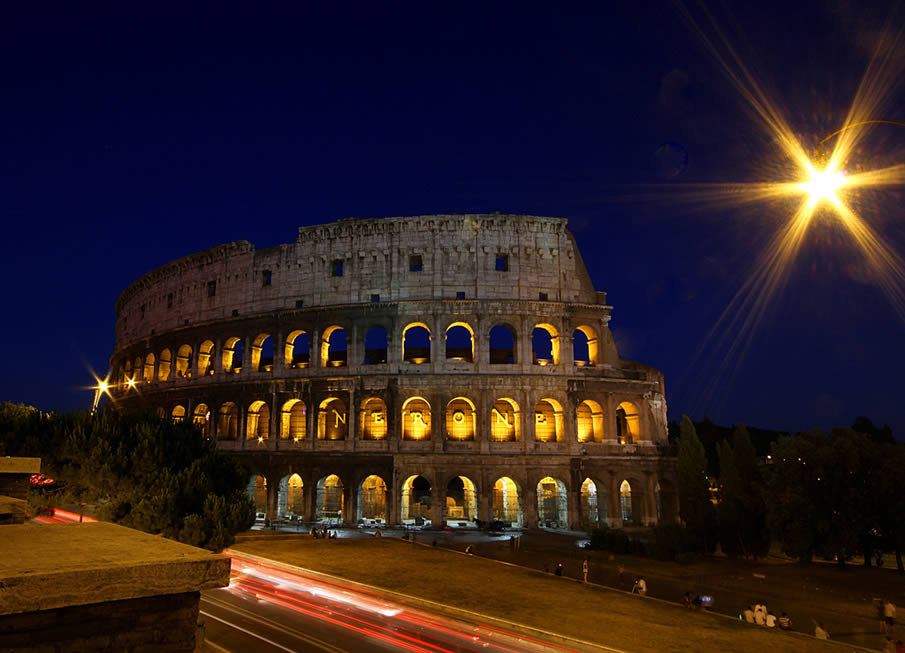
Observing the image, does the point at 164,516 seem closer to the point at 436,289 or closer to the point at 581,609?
the point at 581,609

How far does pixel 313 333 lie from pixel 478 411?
11085 millimetres

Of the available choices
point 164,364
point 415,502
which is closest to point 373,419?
point 415,502

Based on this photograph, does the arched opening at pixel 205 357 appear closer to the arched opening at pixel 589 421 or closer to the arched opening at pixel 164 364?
the arched opening at pixel 164 364

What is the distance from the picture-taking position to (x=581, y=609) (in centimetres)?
1600

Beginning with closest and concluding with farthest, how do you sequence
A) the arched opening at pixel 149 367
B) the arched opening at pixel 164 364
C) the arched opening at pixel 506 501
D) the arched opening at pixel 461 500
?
the arched opening at pixel 461 500 < the arched opening at pixel 506 501 < the arched opening at pixel 164 364 < the arched opening at pixel 149 367

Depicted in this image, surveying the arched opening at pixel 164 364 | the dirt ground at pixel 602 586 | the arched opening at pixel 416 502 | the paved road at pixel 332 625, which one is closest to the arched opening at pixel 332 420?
the arched opening at pixel 416 502

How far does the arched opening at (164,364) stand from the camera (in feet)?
135

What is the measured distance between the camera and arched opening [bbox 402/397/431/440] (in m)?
33.7

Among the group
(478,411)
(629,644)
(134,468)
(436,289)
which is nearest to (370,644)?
(629,644)

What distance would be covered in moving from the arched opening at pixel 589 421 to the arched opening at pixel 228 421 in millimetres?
21503

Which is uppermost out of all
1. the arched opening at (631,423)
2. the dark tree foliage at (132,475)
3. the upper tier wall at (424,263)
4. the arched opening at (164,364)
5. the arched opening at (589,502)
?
the upper tier wall at (424,263)

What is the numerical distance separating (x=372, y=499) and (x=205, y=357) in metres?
15.8

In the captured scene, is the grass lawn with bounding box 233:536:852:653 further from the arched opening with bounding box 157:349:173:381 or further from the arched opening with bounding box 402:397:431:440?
the arched opening with bounding box 157:349:173:381

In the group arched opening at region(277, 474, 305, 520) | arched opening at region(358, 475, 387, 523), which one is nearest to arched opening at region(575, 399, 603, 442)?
arched opening at region(358, 475, 387, 523)
